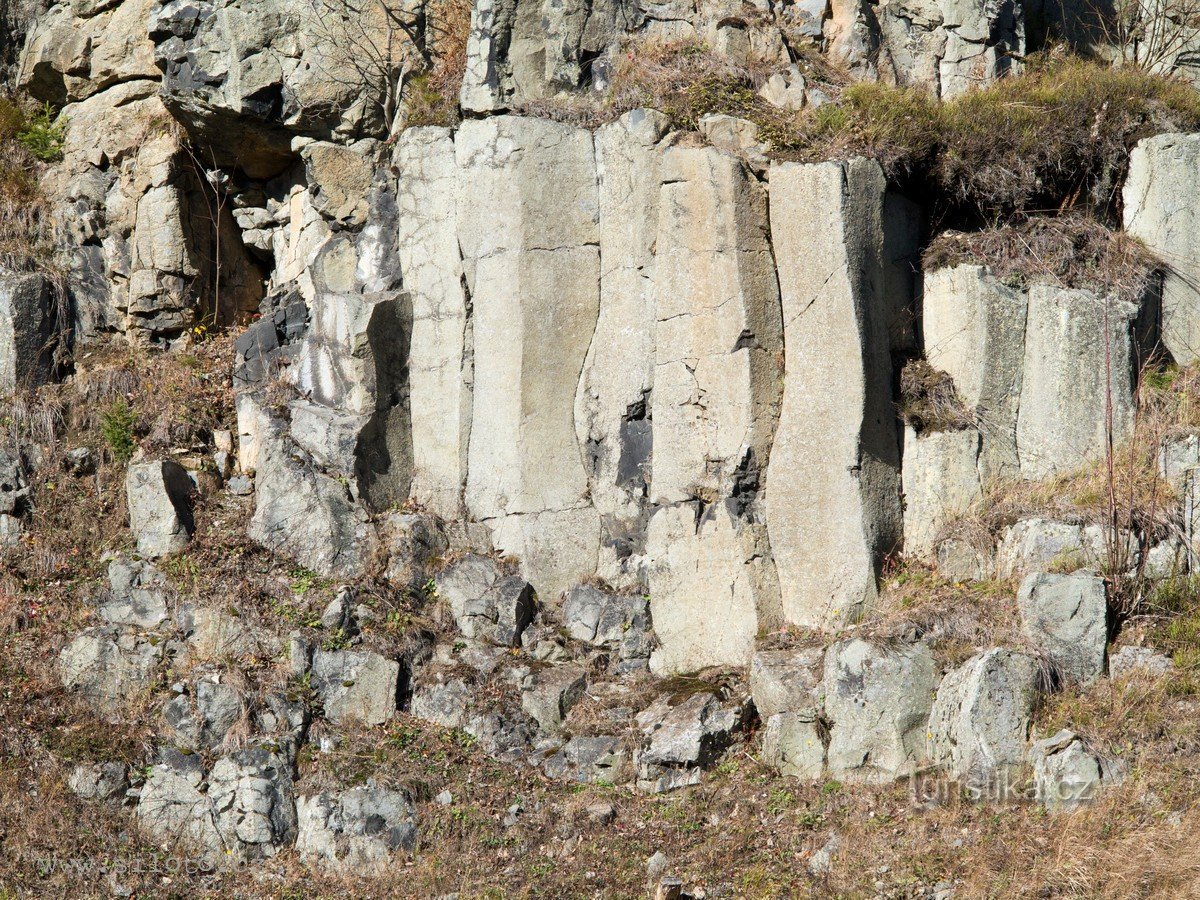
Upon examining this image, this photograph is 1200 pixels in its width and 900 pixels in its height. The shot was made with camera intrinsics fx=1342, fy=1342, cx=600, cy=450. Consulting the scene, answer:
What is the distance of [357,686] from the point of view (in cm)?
1005

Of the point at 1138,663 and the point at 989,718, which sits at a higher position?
the point at 1138,663

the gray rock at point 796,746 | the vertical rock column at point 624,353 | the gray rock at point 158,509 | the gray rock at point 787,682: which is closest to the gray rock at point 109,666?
the gray rock at point 158,509

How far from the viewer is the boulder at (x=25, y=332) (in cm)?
1254

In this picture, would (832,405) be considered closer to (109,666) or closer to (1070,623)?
(1070,623)

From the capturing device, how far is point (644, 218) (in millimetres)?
10789

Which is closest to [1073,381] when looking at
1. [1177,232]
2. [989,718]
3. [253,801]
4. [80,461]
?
[1177,232]

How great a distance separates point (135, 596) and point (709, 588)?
4.67m

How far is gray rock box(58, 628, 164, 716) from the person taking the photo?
407 inches

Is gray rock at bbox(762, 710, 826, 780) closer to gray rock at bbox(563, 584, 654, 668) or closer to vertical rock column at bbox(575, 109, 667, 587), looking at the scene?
gray rock at bbox(563, 584, 654, 668)

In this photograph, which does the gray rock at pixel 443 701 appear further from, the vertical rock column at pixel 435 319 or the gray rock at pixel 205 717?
the vertical rock column at pixel 435 319

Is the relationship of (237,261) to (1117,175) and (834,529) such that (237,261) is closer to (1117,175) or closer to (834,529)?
Answer: (834,529)

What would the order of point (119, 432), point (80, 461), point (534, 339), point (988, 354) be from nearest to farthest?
point (988, 354) → point (534, 339) → point (80, 461) → point (119, 432)

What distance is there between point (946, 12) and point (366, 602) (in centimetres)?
730

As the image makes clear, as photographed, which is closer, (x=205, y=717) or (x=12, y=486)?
(x=205, y=717)
